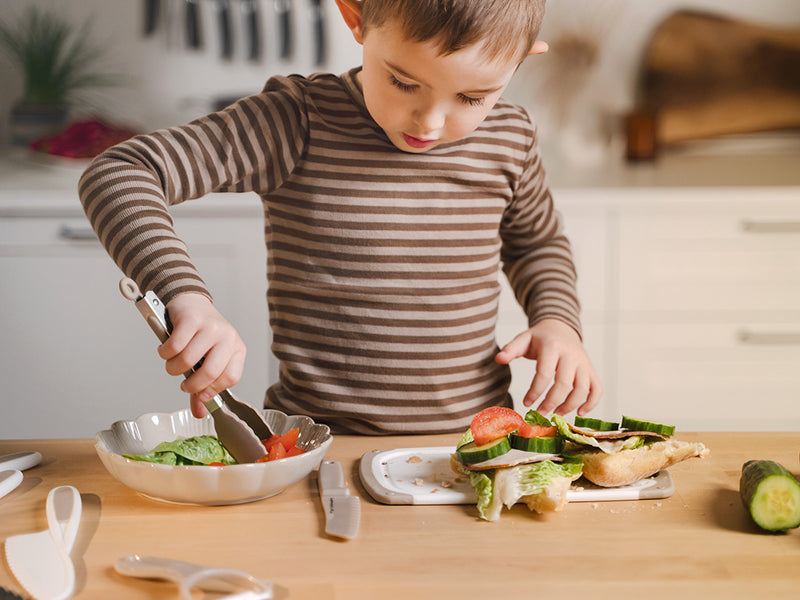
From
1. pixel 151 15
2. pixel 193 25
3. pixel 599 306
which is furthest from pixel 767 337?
pixel 151 15

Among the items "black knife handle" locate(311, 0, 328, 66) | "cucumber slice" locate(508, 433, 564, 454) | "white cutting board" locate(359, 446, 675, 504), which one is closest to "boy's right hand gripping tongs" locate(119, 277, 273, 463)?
"white cutting board" locate(359, 446, 675, 504)

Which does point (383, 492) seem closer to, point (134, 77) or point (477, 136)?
point (477, 136)

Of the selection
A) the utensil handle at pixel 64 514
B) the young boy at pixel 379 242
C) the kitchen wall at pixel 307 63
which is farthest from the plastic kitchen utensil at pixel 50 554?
the kitchen wall at pixel 307 63

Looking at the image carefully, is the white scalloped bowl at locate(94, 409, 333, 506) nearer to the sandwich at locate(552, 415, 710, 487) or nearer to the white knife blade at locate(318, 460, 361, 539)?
the white knife blade at locate(318, 460, 361, 539)

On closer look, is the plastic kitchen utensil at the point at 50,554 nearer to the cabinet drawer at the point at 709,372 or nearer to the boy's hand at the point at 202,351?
the boy's hand at the point at 202,351

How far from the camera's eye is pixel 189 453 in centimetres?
72

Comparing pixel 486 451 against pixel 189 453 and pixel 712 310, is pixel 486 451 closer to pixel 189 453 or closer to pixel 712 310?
pixel 189 453

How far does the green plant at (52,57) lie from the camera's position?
2.39 meters

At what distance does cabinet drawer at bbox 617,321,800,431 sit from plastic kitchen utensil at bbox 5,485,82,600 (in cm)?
172

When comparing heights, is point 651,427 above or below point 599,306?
above

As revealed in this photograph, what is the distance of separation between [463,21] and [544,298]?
459mm

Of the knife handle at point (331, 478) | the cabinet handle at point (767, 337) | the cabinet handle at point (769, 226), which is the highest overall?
the cabinet handle at point (769, 226)

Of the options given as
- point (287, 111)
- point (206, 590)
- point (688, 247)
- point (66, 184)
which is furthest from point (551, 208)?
point (66, 184)

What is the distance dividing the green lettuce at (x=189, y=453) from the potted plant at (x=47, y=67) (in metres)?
1.99
